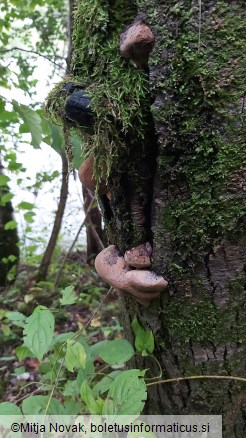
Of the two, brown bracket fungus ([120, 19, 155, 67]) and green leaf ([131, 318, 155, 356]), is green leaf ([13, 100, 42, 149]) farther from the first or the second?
green leaf ([131, 318, 155, 356])

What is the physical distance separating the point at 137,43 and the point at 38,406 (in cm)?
95

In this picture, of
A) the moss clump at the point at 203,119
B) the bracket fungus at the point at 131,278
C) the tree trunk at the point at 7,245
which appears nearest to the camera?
the moss clump at the point at 203,119

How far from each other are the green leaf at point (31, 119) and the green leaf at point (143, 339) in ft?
2.68

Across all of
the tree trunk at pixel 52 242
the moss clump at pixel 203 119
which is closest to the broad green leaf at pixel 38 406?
the moss clump at pixel 203 119

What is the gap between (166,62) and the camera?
0.84 m

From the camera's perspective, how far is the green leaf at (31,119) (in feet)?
4.91

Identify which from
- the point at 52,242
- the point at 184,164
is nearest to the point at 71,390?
the point at 184,164

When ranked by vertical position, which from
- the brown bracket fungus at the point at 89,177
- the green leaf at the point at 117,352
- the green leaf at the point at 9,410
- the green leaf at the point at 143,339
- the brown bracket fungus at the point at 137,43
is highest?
the brown bracket fungus at the point at 137,43

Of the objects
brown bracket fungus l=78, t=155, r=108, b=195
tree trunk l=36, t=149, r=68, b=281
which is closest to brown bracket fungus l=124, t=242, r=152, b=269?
brown bracket fungus l=78, t=155, r=108, b=195

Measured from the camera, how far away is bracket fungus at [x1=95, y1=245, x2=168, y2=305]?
95cm

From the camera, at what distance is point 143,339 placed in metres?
1.07

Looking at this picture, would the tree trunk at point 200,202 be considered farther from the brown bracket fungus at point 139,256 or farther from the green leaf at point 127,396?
the green leaf at point 127,396

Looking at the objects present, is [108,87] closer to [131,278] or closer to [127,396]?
[131,278]

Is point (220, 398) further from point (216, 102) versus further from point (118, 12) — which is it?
point (118, 12)
